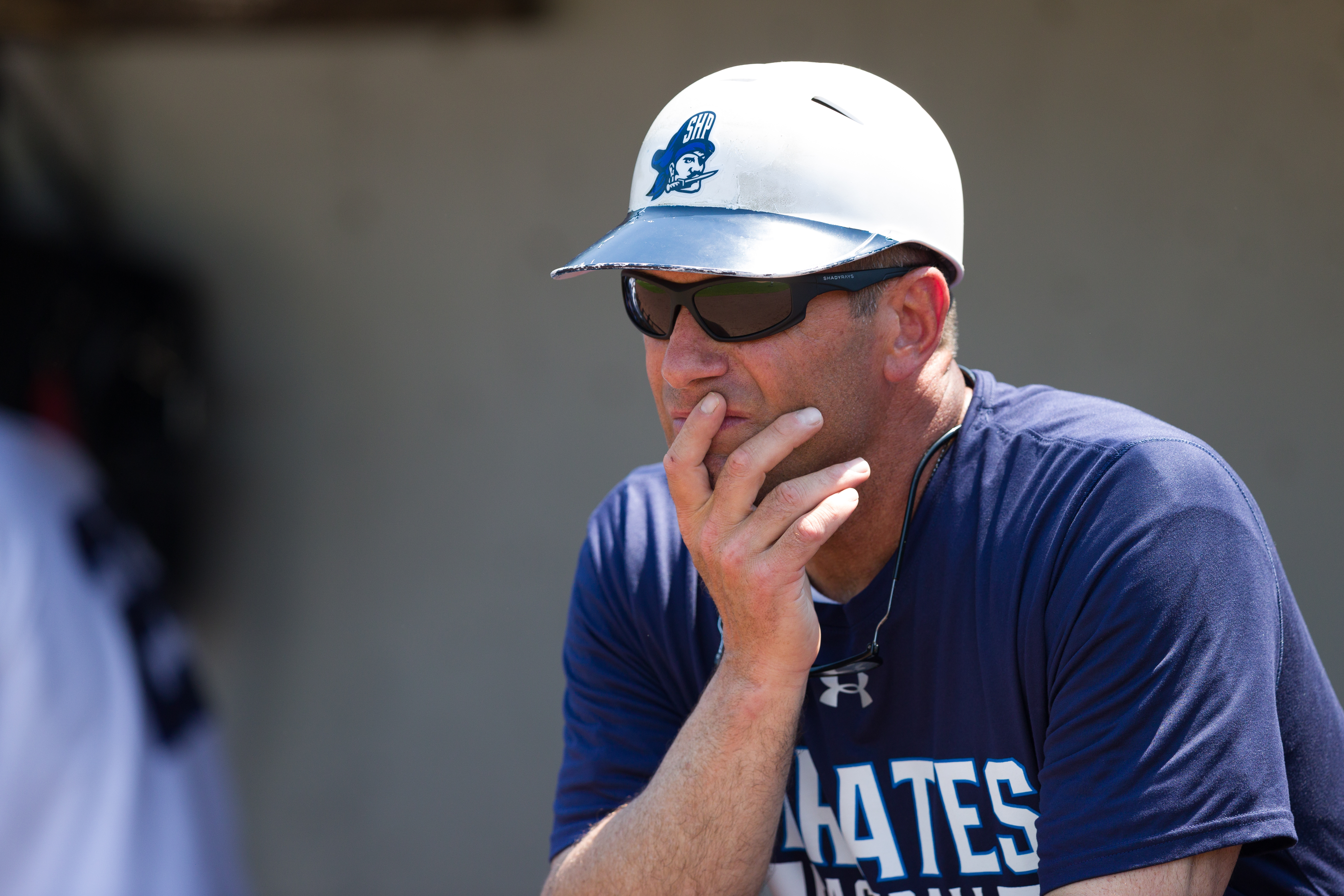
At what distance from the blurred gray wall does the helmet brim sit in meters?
1.68

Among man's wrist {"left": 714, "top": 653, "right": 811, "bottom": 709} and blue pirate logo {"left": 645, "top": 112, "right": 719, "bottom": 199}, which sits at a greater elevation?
blue pirate logo {"left": 645, "top": 112, "right": 719, "bottom": 199}

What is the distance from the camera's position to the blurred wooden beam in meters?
3.58

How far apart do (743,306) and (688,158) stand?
229mm

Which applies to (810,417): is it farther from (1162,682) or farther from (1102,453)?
(1162,682)

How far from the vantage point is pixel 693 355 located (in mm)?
1701

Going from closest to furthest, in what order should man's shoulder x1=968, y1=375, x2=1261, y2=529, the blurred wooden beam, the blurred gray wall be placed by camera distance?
man's shoulder x1=968, y1=375, x2=1261, y2=529, the blurred gray wall, the blurred wooden beam

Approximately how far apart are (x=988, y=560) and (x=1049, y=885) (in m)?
0.41

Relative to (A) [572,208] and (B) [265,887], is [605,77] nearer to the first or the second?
(A) [572,208]

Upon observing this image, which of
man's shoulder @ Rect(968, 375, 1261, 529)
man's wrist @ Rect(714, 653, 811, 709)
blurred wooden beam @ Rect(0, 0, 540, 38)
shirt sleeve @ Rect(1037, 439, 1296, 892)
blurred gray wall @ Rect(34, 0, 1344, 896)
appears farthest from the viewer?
blurred wooden beam @ Rect(0, 0, 540, 38)

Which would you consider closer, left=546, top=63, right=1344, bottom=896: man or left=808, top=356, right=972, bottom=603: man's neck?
left=546, top=63, right=1344, bottom=896: man

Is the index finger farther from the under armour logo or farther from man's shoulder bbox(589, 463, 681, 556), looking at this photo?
the under armour logo

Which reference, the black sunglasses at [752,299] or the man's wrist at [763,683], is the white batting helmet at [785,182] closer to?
the black sunglasses at [752,299]

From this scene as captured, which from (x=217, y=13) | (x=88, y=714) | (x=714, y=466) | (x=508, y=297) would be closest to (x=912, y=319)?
(x=714, y=466)

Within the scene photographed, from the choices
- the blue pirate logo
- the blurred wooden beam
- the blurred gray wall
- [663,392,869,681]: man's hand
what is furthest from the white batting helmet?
the blurred wooden beam
